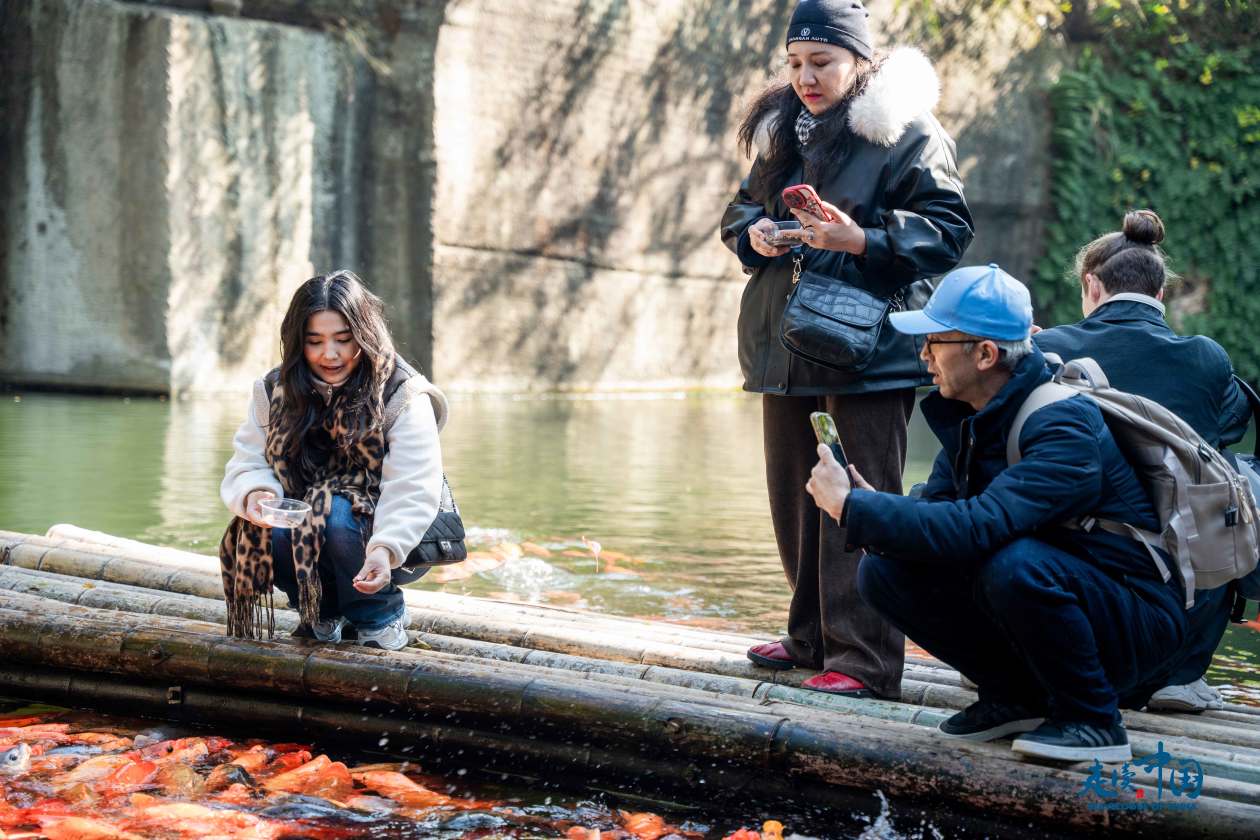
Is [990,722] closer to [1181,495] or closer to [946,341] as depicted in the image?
[1181,495]

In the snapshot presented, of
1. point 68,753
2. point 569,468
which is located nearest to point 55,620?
point 68,753

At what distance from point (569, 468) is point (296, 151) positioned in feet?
16.2

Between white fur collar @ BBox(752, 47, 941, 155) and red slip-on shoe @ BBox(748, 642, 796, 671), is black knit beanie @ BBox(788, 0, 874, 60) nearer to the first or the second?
white fur collar @ BBox(752, 47, 941, 155)

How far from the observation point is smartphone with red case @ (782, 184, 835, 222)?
3.41 meters

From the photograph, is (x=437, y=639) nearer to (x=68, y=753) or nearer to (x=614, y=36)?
(x=68, y=753)

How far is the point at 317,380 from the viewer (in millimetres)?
3697

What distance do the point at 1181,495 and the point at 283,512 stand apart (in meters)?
2.03

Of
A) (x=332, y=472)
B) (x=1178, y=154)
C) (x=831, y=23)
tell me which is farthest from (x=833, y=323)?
(x=1178, y=154)

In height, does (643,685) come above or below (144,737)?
above

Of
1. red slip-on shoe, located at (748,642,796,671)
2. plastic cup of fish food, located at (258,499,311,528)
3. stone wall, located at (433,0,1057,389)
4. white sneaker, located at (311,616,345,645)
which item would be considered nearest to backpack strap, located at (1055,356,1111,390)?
red slip-on shoe, located at (748,642,796,671)

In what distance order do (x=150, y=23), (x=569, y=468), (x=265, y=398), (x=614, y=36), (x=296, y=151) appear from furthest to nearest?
(x=614, y=36), (x=296, y=151), (x=150, y=23), (x=569, y=468), (x=265, y=398)

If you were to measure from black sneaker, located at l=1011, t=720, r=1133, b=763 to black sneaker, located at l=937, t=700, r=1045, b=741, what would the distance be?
113mm

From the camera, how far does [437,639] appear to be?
384 centimetres

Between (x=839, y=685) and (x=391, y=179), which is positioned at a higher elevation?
(x=391, y=179)
